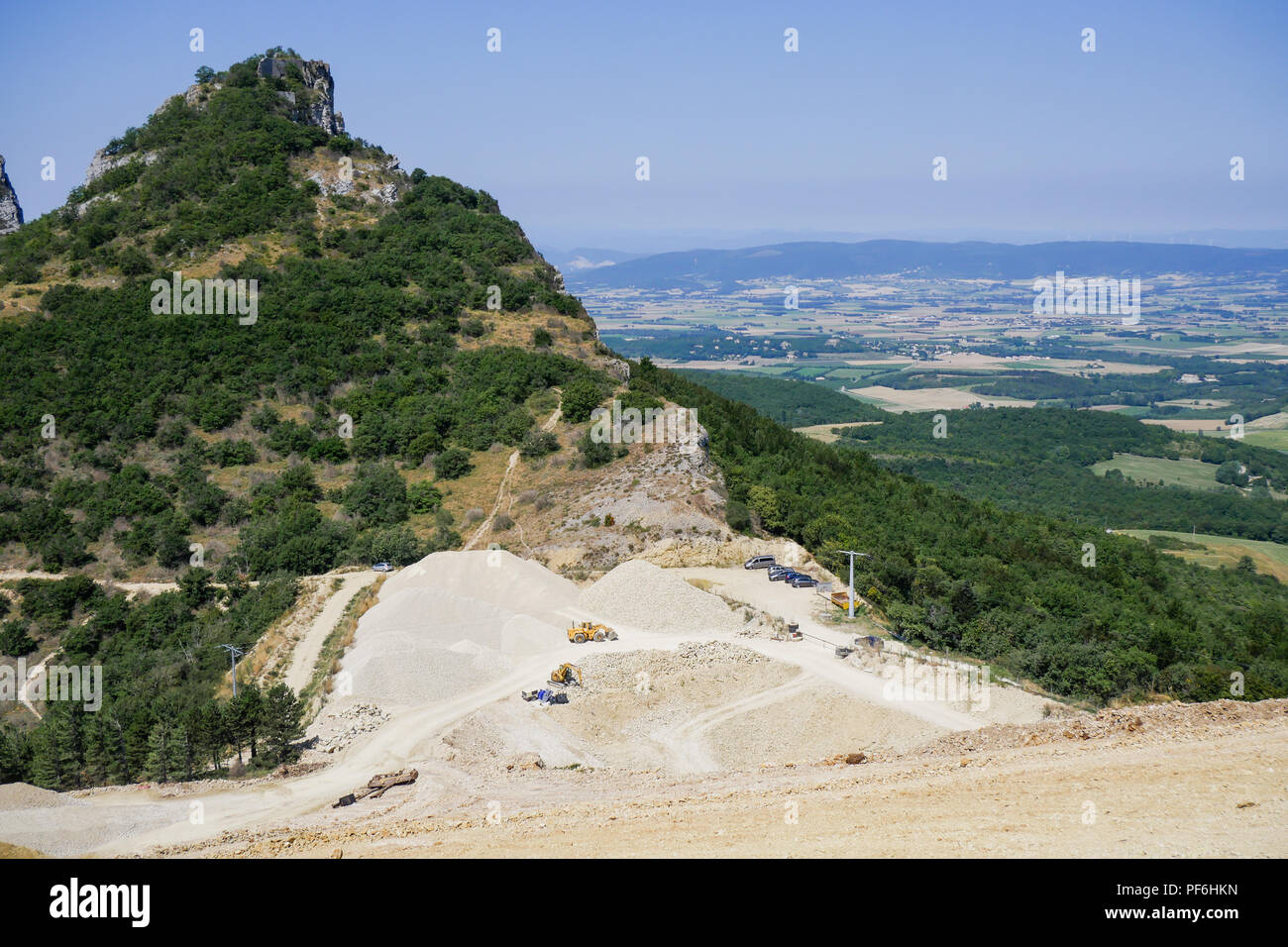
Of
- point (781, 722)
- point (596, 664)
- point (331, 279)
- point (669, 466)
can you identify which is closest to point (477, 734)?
point (596, 664)

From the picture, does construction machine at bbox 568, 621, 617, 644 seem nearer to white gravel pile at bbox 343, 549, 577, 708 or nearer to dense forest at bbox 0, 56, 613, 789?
white gravel pile at bbox 343, 549, 577, 708

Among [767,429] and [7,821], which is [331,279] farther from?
[7,821]

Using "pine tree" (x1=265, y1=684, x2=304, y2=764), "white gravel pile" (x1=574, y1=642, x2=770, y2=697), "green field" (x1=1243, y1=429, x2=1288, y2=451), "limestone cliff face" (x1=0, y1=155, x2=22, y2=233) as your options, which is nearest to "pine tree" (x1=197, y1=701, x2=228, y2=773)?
"pine tree" (x1=265, y1=684, x2=304, y2=764)

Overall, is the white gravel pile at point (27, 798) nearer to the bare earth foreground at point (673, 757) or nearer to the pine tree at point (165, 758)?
the bare earth foreground at point (673, 757)

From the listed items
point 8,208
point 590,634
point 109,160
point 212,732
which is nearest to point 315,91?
point 109,160
